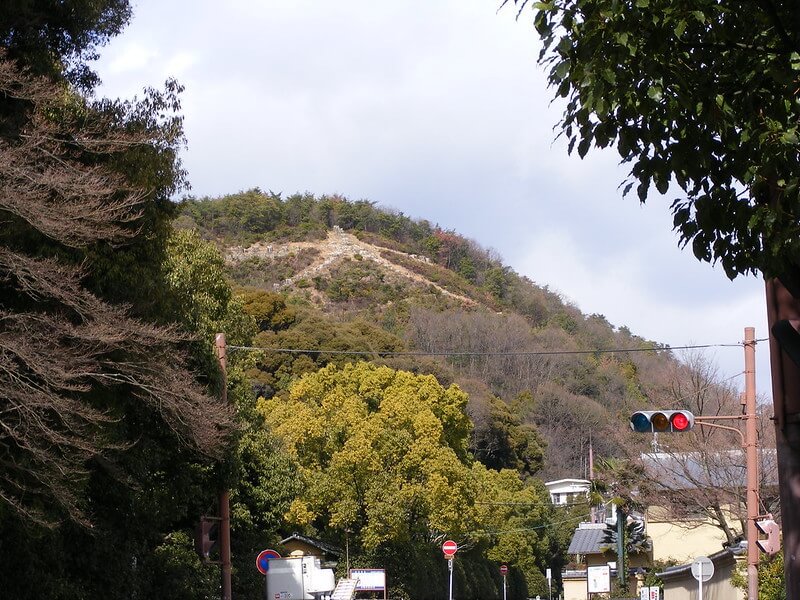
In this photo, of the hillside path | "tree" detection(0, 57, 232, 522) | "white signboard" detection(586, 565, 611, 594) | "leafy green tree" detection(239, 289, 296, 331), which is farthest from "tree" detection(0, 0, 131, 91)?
the hillside path

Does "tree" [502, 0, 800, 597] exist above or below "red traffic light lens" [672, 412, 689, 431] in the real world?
above

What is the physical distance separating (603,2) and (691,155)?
3.95 feet

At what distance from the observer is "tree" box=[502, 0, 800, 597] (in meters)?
6.90

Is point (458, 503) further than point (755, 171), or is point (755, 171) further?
point (458, 503)

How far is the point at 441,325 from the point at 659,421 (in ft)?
249

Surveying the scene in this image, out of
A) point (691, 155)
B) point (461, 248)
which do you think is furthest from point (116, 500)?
point (461, 248)

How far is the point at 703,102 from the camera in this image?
706 centimetres

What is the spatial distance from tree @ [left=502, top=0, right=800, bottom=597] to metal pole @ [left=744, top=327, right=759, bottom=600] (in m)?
13.4

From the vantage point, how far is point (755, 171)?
291 inches

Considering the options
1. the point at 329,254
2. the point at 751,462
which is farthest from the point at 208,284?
the point at 329,254

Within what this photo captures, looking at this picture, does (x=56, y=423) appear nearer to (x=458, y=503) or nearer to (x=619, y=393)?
(x=458, y=503)

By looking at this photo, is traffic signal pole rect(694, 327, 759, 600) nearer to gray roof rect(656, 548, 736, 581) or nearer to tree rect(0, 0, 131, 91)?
gray roof rect(656, 548, 736, 581)

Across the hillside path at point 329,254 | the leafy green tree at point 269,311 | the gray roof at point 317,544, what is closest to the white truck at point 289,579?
the gray roof at point 317,544

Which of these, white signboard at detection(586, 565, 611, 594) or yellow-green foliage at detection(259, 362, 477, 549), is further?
yellow-green foliage at detection(259, 362, 477, 549)
